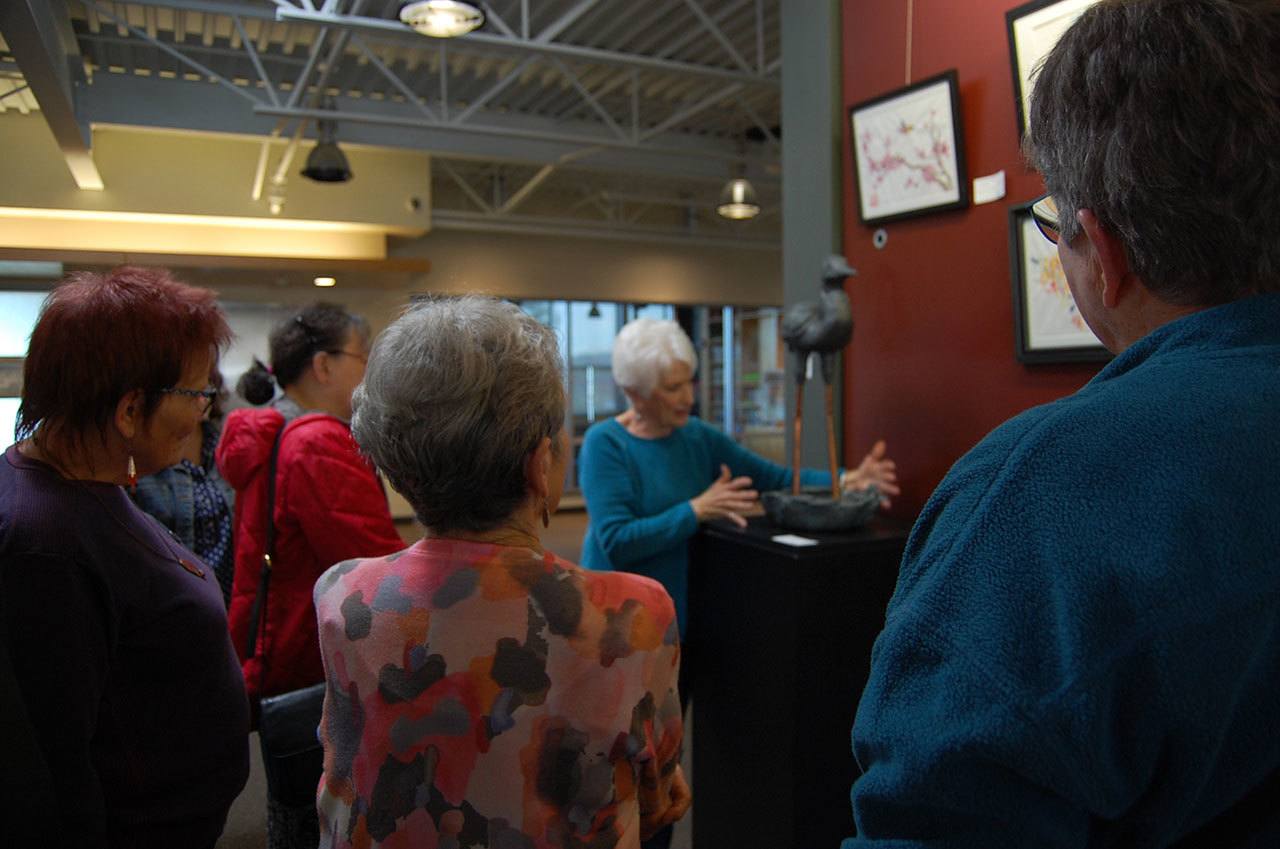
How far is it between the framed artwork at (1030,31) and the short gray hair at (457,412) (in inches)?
59.2

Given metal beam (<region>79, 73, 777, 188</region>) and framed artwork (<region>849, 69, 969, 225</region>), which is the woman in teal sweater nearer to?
framed artwork (<region>849, 69, 969, 225</region>)

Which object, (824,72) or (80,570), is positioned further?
(824,72)

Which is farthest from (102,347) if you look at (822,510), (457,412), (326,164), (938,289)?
(326,164)

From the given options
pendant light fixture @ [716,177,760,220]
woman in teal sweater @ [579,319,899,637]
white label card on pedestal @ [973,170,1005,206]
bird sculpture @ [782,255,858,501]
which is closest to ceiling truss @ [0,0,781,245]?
pendant light fixture @ [716,177,760,220]

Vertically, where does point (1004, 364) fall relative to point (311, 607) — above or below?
above

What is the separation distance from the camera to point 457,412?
1.17 m

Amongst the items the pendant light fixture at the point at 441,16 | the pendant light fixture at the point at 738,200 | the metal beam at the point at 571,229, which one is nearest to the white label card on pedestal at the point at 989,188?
the pendant light fixture at the point at 441,16

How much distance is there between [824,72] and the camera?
2883 mm

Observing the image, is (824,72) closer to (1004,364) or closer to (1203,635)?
(1004,364)

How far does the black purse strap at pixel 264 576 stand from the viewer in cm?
198

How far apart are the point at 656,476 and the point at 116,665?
59.1 inches

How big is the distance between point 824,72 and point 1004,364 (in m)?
1.14

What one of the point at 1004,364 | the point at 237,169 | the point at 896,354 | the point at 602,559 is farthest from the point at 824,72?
the point at 237,169

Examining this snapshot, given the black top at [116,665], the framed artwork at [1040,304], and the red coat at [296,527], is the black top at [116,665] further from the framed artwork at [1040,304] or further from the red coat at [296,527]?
the framed artwork at [1040,304]
